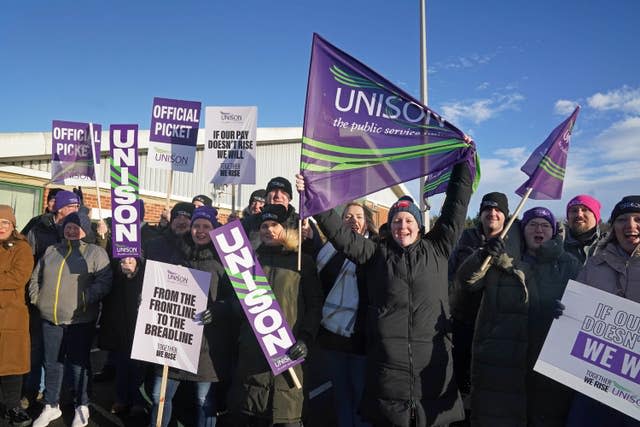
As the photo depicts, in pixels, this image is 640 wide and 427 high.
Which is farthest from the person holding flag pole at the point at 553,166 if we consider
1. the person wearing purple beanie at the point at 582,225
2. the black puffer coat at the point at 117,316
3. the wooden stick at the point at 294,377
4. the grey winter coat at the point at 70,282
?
the grey winter coat at the point at 70,282

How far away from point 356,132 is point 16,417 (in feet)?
13.5

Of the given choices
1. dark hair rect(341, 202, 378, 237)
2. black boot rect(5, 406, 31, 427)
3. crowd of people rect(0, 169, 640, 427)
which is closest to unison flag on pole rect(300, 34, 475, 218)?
Result: crowd of people rect(0, 169, 640, 427)

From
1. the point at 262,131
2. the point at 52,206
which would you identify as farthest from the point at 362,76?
the point at 262,131

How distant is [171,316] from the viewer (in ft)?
12.2

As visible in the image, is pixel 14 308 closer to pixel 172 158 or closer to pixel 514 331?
pixel 172 158

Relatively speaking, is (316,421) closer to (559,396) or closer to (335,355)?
(335,355)

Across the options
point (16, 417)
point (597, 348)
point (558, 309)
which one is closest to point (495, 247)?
point (558, 309)

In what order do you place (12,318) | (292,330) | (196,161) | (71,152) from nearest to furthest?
(292,330), (12,318), (71,152), (196,161)

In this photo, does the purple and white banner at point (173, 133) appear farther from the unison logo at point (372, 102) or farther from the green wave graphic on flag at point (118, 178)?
the unison logo at point (372, 102)

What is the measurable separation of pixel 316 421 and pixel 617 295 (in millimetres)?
3280

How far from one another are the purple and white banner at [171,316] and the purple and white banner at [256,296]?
1.33 ft

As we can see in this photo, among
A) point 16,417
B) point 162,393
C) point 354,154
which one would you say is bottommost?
point 16,417

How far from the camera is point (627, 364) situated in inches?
108

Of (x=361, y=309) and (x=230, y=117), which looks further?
(x=230, y=117)
